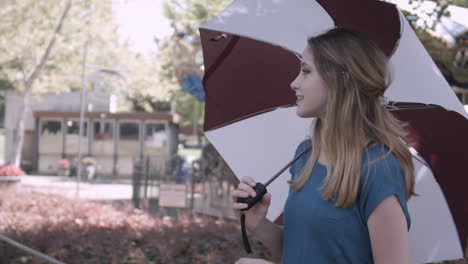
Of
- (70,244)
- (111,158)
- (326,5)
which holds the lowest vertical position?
(111,158)

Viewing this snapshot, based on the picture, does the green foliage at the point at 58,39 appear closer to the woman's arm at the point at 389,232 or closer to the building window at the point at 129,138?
the building window at the point at 129,138

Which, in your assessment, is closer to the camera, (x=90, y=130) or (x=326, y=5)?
(x=326, y=5)

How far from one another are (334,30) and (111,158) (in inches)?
987

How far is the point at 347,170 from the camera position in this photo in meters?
1.56

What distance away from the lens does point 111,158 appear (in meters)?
26.0

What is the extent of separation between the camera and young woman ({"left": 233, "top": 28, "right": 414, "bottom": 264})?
1.51m

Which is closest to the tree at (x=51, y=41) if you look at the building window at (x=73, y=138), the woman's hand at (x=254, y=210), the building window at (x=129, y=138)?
the building window at (x=73, y=138)

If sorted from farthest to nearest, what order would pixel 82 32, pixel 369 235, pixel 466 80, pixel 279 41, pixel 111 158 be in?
pixel 111 158 < pixel 82 32 < pixel 466 80 < pixel 279 41 < pixel 369 235

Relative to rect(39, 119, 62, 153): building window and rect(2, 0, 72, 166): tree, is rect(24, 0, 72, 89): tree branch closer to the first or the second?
rect(2, 0, 72, 166): tree

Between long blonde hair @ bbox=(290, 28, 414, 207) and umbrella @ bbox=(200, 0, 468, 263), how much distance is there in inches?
12.3

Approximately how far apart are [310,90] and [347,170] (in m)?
0.31

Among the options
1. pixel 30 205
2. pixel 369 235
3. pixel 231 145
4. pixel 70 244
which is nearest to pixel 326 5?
pixel 231 145

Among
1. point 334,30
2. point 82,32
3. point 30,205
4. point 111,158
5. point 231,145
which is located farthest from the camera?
point 111,158

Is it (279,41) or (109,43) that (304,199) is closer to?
(279,41)
